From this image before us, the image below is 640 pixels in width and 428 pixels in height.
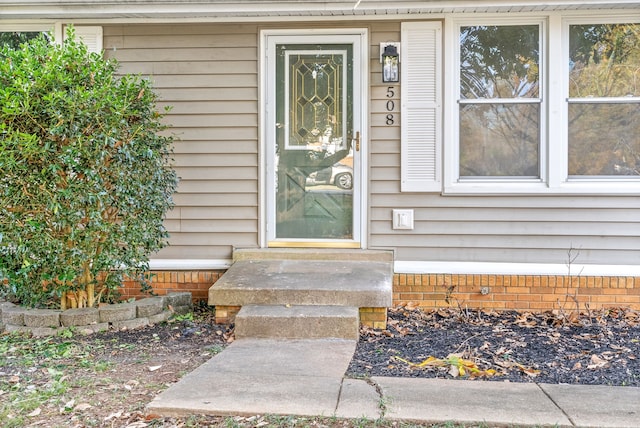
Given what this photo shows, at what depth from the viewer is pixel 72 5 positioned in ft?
14.6

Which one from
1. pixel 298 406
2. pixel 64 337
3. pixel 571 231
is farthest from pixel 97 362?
pixel 571 231

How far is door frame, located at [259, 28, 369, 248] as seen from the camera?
473cm

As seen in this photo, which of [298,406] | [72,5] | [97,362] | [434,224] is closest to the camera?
[298,406]

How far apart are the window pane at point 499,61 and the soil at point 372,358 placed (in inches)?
74.6

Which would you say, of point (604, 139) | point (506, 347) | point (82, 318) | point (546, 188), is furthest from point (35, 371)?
point (604, 139)

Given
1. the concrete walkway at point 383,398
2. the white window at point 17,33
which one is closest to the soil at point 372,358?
the concrete walkway at point 383,398

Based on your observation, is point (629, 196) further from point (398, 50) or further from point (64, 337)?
point (64, 337)

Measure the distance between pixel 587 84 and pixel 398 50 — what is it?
161cm

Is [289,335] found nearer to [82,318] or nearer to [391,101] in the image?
[82,318]

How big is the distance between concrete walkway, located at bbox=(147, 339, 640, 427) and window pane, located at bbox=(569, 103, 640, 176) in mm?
2419

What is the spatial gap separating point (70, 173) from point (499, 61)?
11.6 ft

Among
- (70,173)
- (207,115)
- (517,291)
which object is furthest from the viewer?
(207,115)

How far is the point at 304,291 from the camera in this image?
13.0 feet

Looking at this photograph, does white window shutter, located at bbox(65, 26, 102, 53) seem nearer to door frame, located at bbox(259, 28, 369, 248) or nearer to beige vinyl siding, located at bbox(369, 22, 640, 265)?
door frame, located at bbox(259, 28, 369, 248)
